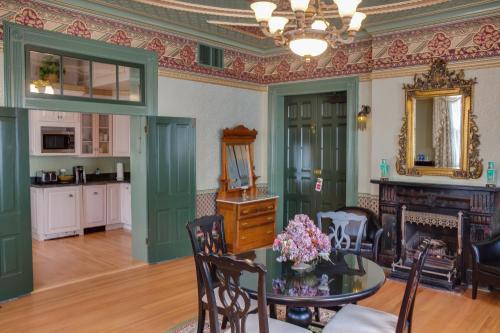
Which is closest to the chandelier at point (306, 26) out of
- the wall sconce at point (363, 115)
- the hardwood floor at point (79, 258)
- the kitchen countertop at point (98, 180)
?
the wall sconce at point (363, 115)

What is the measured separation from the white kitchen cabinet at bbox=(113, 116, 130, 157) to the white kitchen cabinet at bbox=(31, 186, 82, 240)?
1070 millimetres

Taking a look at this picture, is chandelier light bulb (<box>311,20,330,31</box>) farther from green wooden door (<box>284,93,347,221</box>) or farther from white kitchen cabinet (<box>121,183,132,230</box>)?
white kitchen cabinet (<box>121,183,132,230</box>)

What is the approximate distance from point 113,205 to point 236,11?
432 cm

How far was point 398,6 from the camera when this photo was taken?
4.72m

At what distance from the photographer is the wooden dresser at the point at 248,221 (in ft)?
19.7

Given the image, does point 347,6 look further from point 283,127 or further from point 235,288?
point 283,127

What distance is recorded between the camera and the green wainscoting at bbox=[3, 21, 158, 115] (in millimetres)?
4250

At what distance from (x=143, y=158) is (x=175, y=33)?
1.72 meters

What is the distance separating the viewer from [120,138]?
7859mm

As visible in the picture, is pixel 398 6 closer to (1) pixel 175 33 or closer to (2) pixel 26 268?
(1) pixel 175 33

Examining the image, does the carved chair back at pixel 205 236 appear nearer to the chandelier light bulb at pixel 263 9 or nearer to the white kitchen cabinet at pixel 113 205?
the chandelier light bulb at pixel 263 9

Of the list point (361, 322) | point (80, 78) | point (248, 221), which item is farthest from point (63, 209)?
point (361, 322)

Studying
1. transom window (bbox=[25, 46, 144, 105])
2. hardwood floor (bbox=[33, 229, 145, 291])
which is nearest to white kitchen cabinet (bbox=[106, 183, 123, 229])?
hardwood floor (bbox=[33, 229, 145, 291])

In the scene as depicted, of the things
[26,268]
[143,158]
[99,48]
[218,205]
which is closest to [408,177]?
[218,205]
